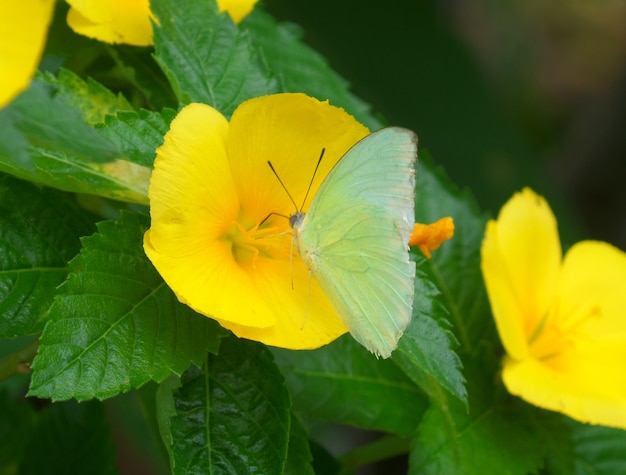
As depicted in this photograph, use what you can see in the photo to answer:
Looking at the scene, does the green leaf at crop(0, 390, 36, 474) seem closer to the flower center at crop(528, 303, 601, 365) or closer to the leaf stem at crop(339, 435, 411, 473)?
the leaf stem at crop(339, 435, 411, 473)

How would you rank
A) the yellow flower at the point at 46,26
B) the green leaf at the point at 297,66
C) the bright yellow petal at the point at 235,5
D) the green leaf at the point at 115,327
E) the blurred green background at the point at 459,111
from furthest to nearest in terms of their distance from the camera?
the blurred green background at the point at 459,111
the green leaf at the point at 297,66
the bright yellow petal at the point at 235,5
the green leaf at the point at 115,327
the yellow flower at the point at 46,26

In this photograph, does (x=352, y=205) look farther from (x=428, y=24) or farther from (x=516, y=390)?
(x=428, y=24)

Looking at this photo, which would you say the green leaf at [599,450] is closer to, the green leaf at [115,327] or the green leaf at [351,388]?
the green leaf at [351,388]

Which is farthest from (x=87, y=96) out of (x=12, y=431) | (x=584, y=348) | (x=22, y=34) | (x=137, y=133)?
(x=584, y=348)

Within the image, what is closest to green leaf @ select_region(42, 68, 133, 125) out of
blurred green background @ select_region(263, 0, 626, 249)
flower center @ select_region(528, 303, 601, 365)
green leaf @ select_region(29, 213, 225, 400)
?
green leaf @ select_region(29, 213, 225, 400)

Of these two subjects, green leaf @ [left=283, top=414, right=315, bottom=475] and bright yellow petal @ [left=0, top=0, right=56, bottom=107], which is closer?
bright yellow petal @ [left=0, top=0, right=56, bottom=107]

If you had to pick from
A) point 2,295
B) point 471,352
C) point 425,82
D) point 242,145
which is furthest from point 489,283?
point 425,82

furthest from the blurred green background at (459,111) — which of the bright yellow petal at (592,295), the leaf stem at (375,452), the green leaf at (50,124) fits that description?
the green leaf at (50,124)
